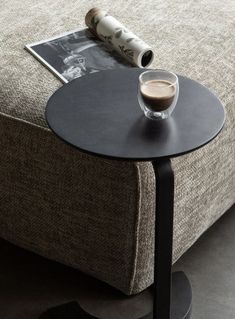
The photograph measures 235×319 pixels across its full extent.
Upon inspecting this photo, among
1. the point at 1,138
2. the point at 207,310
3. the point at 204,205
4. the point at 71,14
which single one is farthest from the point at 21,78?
the point at 207,310

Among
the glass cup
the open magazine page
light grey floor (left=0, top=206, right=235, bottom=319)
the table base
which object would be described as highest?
the glass cup

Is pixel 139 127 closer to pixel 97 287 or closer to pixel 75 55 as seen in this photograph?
pixel 75 55

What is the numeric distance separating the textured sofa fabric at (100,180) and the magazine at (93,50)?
0.03 metres

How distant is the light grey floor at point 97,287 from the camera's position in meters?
1.49

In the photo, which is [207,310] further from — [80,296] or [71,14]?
[71,14]

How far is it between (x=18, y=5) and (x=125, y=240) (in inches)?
29.9

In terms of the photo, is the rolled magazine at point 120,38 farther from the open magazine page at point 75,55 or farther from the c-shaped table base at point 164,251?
the c-shaped table base at point 164,251

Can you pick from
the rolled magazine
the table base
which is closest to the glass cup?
the rolled magazine

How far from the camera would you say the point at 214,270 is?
5.24 ft

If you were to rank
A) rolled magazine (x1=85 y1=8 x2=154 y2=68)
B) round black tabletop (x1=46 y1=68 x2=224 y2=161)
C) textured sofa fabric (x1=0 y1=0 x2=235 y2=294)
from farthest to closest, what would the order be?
1. rolled magazine (x1=85 y1=8 x2=154 y2=68)
2. textured sofa fabric (x1=0 y1=0 x2=235 y2=294)
3. round black tabletop (x1=46 y1=68 x2=224 y2=161)

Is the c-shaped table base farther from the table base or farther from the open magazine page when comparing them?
the open magazine page

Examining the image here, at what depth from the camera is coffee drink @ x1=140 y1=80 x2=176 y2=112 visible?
1.13 metres

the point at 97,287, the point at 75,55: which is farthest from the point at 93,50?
the point at 97,287

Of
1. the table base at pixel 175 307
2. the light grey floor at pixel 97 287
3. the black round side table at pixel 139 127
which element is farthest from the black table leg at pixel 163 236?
the light grey floor at pixel 97 287
